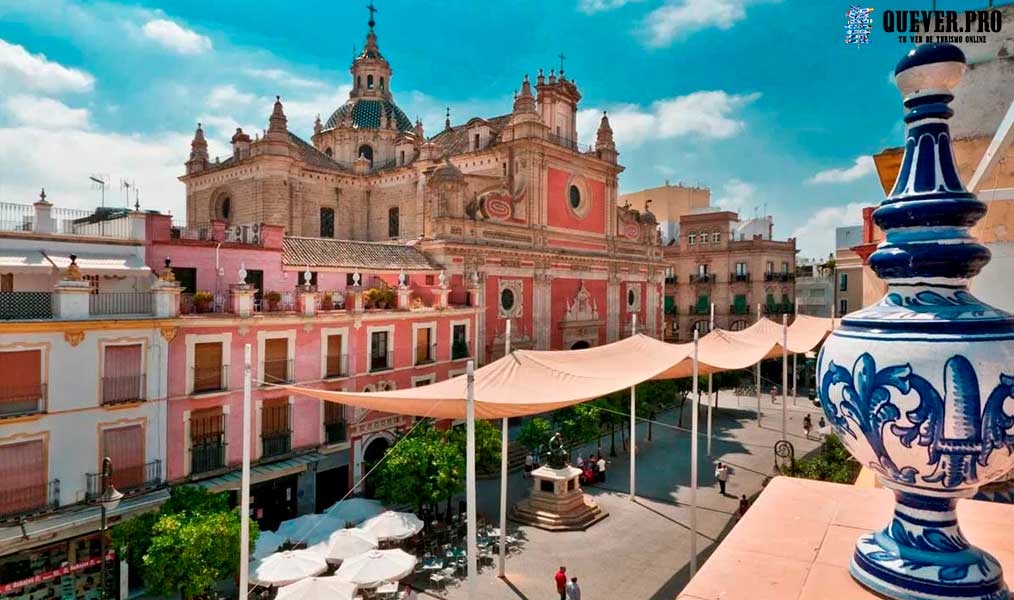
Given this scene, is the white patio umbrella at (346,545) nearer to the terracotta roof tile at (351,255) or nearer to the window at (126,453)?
the window at (126,453)

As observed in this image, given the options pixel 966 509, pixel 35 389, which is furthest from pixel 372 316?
pixel 966 509

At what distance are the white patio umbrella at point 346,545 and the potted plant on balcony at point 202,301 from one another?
7.03m

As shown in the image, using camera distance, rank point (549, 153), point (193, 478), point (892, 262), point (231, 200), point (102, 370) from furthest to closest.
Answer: point (549, 153), point (231, 200), point (193, 478), point (102, 370), point (892, 262)

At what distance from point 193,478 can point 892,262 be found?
16.0 metres

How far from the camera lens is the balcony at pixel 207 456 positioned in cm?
1495

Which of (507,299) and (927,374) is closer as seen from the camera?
(927,374)

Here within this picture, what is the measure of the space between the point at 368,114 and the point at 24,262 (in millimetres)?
23915

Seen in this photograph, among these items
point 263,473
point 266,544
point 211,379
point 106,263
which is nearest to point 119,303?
point 106,263

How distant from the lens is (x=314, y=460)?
1720 centimetres

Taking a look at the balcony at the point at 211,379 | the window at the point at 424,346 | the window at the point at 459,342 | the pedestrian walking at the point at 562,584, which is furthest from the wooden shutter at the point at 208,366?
the pedestrian walking at the point at 562,584

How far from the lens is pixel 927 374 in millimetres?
2510

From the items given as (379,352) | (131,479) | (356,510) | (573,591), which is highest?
(379,352)

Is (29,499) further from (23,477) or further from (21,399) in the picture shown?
(21,399)

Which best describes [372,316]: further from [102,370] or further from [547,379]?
[547,379]
